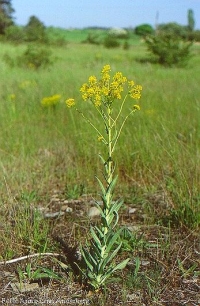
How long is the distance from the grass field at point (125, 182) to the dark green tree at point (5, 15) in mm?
27947

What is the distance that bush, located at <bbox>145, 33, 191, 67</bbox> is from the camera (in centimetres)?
1313

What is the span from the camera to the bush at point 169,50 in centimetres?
1313

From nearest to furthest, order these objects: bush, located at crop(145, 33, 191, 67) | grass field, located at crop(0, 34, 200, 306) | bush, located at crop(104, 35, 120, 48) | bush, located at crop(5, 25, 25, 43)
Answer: grass field, located at crop(0, 34, 200, 306) → bush, located at crop(145, 33, 191, 67) → bush, located at crop(5, 25, 25, 43) → bush, located at crop(104, 35, 120, 48)

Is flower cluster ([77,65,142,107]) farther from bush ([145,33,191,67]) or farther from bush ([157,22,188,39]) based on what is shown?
bush ([157,22,188,39])

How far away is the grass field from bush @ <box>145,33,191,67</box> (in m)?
8.08

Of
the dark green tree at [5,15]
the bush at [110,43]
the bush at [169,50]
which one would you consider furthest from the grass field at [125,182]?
the dark green tree at [5,15]

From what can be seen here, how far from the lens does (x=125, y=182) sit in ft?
10.6

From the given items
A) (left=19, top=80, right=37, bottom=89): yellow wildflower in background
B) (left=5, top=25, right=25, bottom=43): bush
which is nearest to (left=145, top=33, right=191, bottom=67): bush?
(left=19, top=80, right=37, bottom=89): yellow wildflower in background

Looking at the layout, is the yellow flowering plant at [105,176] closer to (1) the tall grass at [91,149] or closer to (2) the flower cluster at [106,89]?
(2) the flower cluster at [106,89]

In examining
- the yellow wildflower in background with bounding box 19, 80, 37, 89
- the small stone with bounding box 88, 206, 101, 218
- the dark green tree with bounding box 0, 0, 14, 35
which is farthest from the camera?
the dark green tree with bounding box 0, 0, 14, 35

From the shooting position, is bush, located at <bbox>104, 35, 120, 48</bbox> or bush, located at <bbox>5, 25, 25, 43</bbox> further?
bush, located at <bbox>104, 35, 120, 48</bbox>

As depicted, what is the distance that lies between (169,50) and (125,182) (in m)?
10.6

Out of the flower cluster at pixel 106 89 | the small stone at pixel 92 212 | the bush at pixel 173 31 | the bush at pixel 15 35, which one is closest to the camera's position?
the flower cluster at pixel 106 89

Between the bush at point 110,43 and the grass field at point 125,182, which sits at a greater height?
the bush at point 110,43
